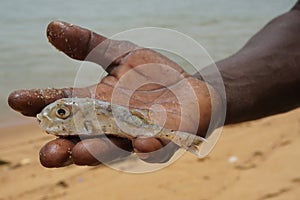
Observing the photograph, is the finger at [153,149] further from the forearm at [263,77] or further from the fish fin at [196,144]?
the forearm at [263,77]

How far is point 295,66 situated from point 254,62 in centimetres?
23

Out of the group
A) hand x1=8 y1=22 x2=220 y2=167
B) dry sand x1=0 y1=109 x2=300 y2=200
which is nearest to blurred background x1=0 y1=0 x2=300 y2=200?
dry sand x1=0 y1=109 x2=300 y2=200

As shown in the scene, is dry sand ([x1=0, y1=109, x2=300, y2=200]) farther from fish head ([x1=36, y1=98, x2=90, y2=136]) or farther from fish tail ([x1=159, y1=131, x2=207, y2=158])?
fish head ([x1=36, y1=98, x2=90, y2=136])

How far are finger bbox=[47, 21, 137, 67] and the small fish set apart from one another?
1.37 ft

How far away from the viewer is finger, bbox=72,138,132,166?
1.85 m

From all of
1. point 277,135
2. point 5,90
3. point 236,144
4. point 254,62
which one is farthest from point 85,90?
point 5,90

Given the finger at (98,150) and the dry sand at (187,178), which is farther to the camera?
the dry sand at (187,178)

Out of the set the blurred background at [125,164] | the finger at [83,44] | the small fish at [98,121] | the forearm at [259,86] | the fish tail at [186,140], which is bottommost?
the blurred background at [125,164]

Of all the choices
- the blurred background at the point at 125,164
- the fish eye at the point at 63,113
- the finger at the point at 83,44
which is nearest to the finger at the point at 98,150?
the fish eye at the point at 63,113

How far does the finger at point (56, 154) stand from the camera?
73.7 inches

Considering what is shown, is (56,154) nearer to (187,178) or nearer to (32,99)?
(32,99)

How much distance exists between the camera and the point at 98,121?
1.99 metres

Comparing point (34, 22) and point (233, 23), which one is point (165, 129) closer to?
point (34, 22)

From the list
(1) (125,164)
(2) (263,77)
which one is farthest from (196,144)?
(1) (125,164)
